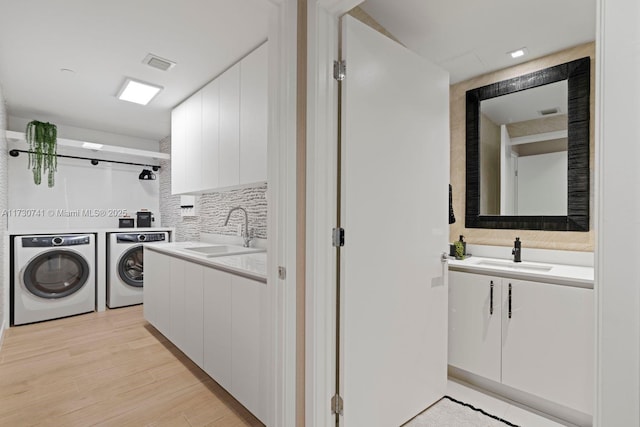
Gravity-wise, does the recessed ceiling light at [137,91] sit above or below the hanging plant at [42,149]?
above

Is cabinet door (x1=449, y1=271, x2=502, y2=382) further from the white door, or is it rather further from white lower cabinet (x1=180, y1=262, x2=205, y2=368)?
white lower cabinet (x1=180, y1=262, x2=205, y2=368)

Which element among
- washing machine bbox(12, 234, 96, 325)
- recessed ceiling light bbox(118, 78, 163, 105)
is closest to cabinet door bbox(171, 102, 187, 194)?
recessed ceiling light bbox(118, 78, 163, 105)

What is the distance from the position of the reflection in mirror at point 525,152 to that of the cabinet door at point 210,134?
2253 millimetres

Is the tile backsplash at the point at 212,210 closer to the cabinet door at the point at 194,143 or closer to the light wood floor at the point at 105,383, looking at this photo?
the cabinet door at the point at 194,143

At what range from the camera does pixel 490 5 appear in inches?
70.2

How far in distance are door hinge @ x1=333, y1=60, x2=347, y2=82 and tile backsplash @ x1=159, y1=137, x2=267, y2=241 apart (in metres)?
1.23

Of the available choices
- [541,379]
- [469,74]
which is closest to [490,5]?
[469,74]

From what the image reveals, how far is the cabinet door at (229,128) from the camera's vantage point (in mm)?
2574

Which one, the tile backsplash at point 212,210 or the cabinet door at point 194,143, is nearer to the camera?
the tile backsplash at point 212,210

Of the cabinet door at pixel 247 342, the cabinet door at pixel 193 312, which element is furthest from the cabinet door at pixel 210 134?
the cabinet door at pixel 247 342

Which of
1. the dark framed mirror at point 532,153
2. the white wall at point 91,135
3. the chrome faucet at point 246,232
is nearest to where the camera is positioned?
the dark framed mirror at point 532,153

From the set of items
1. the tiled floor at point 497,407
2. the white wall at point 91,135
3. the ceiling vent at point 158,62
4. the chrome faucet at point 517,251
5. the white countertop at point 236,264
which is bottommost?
the tiled floor at point 497,407

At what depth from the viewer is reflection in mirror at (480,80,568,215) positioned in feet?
7.36

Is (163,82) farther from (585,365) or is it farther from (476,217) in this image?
(585,365)
